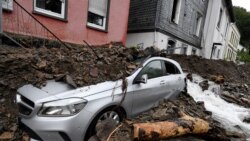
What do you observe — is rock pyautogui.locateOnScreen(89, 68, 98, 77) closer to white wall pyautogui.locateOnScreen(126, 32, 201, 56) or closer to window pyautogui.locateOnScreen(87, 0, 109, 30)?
window pyautogui.locateOnScreen(87, 0, 109, 30)

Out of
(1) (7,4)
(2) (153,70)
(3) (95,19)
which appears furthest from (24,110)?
(3) (95,19)

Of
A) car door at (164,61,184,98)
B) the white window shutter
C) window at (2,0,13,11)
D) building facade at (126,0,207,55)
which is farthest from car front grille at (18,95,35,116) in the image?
building facade at (126,0,207,55)

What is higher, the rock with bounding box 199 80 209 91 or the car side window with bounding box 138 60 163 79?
the car side window with bounding box 138 60 163 79

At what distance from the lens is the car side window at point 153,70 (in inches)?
224

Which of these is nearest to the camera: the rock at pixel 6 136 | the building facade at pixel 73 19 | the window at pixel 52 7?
the rock at pixel 6 136

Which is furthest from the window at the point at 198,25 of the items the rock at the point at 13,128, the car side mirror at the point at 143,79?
the rock at the point at 13,128

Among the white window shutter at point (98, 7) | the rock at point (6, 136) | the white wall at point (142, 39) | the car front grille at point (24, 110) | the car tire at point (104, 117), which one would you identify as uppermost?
the white window shutter at point (98, 7)

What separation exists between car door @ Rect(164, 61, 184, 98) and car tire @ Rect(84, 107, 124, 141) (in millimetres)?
1858

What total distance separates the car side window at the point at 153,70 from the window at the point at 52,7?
4.76 meters

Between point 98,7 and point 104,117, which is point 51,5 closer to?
point 98,7

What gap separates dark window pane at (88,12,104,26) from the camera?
10.6 m

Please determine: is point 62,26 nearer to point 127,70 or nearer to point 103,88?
point 127,70

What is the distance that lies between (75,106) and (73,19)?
6.18m

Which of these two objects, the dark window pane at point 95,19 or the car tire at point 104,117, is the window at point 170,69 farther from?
the dark window pane at point 95,19
